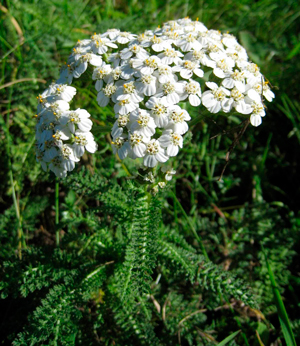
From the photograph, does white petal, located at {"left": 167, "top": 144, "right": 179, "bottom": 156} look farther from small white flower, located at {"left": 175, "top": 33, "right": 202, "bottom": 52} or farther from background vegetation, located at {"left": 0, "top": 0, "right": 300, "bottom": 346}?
small white flower, located at {"left": 175, "top": 33, "right": 202, "bottom": 52}

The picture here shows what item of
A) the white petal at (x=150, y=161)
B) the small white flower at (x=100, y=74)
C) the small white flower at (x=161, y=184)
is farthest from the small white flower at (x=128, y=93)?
the small white flower at (x=161, y=184)

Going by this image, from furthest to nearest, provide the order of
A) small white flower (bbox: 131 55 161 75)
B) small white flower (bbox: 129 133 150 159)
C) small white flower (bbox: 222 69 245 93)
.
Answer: small white flower (bbox: 222 69 245 93) → small white flower (bbox: 131 55 161 75) → small white flower (bbox: 129 133 150 159)

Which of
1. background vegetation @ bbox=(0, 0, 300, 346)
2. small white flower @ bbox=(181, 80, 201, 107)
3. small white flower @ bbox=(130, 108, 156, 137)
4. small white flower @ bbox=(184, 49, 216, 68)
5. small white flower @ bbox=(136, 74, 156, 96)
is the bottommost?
background vegetation @ bbox=(0, 0, 300, 346)

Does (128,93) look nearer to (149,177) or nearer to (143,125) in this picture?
(143,125)

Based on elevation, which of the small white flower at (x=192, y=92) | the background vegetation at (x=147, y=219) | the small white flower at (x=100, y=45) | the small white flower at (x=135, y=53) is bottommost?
the background vegetation at (x=147, y=219)

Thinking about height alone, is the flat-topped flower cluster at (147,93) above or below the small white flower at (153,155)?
above

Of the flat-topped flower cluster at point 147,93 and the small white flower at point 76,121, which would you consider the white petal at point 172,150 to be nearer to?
the flat-topped flower cluster at point 147,93

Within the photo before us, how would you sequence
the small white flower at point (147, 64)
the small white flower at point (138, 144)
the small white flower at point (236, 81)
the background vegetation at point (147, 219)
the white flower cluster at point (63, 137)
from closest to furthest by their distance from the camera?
the small white flower at point (138, 144) < the white flower cluster at point (63, 137) < the small white flower at point (147, 64) < the small white flower at point (236, 81) < the background vegetation at point (147, 219)

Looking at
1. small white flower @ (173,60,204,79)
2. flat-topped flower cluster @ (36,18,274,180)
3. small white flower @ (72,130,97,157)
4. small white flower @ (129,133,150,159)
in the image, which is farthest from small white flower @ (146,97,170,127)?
small white flower @ (72,130,97,157)

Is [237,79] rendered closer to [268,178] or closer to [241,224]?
[241,224]
